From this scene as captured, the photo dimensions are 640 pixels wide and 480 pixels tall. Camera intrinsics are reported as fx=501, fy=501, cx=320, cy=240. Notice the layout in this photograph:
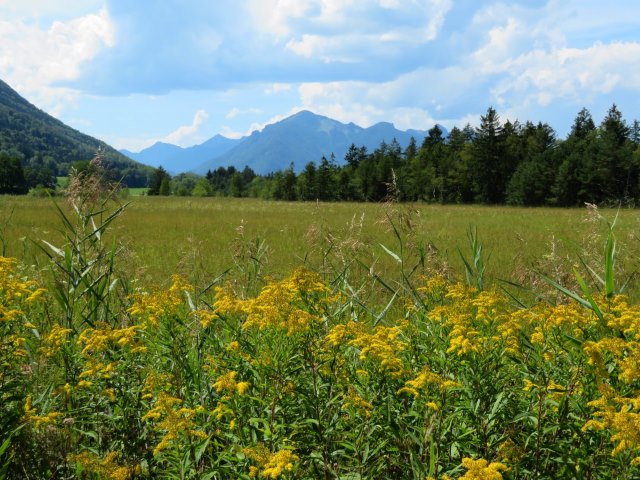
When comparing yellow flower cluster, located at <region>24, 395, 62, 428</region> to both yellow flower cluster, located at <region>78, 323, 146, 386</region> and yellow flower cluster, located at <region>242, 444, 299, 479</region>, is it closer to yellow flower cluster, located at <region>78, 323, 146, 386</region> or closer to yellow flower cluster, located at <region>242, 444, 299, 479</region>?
yellow flower cluster, located at <region>78, 323, 146, 386</region>

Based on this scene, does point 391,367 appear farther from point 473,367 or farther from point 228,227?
point 228,227

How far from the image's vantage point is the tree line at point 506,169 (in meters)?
55.8

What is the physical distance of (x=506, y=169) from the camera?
69000mm

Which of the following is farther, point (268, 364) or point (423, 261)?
point (423, 261)

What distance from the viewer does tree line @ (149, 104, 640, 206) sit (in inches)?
2197

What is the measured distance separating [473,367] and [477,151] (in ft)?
225

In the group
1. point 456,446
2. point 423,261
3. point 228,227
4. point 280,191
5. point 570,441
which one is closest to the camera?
point 570,441

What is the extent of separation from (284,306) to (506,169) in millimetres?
72005

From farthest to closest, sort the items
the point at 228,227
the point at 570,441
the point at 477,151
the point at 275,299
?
1. the point at 477,151
2. the point at 228,227
3. the point at 275,299
4. the point at 570,441

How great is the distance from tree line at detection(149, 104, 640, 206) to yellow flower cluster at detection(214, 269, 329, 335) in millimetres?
42676

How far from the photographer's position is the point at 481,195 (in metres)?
68.8

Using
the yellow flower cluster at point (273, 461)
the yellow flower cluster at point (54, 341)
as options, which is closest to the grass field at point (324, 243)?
the yellow flower cluster at point (54, 341)

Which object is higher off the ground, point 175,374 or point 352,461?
point 175,374

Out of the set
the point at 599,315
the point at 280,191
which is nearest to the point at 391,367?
the point at 599,315
